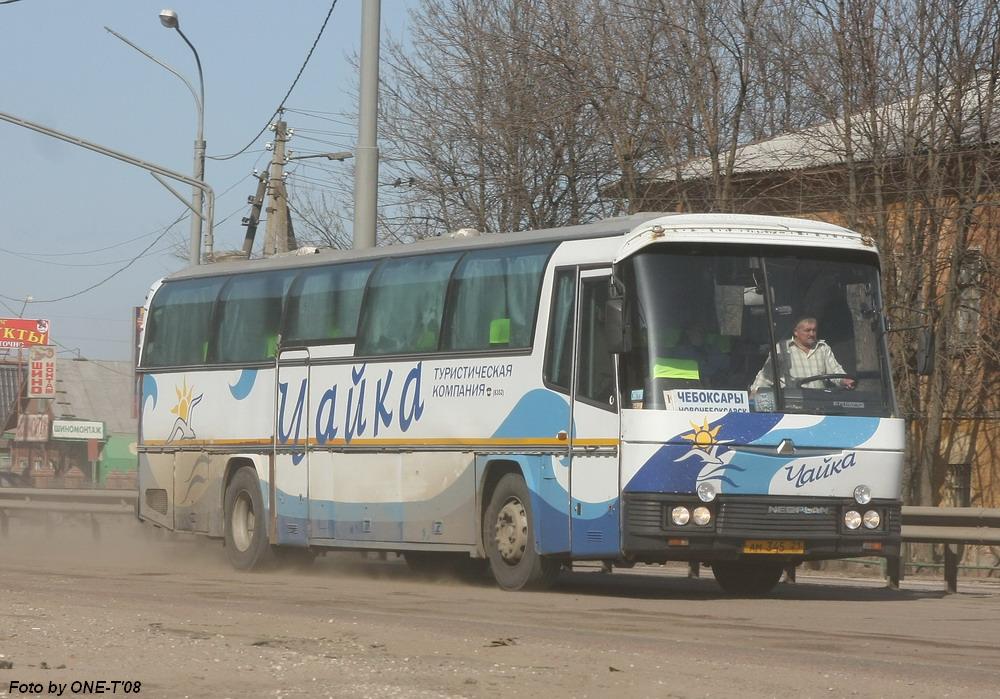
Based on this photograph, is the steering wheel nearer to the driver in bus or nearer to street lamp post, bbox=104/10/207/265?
the driver in bus

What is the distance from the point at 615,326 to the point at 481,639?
14.0ft

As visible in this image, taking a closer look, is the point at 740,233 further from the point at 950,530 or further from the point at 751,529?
the point at 950,530

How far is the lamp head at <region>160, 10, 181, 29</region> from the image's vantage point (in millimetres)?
33969

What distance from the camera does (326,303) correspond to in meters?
19.2

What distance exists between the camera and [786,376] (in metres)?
15.2

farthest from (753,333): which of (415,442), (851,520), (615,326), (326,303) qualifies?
(326,303)

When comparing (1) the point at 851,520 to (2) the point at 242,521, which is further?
(2) the point at 242,521

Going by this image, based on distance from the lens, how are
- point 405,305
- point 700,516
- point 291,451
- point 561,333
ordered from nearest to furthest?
point 700,516 → point 561,333 → point 405,305 → point 291,451

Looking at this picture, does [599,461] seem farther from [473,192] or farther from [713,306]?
[473,192]

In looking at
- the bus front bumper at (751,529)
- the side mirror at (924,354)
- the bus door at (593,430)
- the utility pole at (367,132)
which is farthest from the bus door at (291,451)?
the side mirror at (924,354)

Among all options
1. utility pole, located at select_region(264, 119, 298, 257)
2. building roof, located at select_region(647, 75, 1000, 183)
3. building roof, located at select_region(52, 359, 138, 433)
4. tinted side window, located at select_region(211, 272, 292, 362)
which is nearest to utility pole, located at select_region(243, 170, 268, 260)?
utility pole, located at select_region(264, 119, 298, 257)

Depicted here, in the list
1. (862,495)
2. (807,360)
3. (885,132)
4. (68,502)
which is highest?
(885,132)

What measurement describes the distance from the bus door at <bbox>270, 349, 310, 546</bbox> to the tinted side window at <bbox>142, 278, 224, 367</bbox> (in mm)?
1880

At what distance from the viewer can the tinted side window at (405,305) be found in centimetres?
1761
